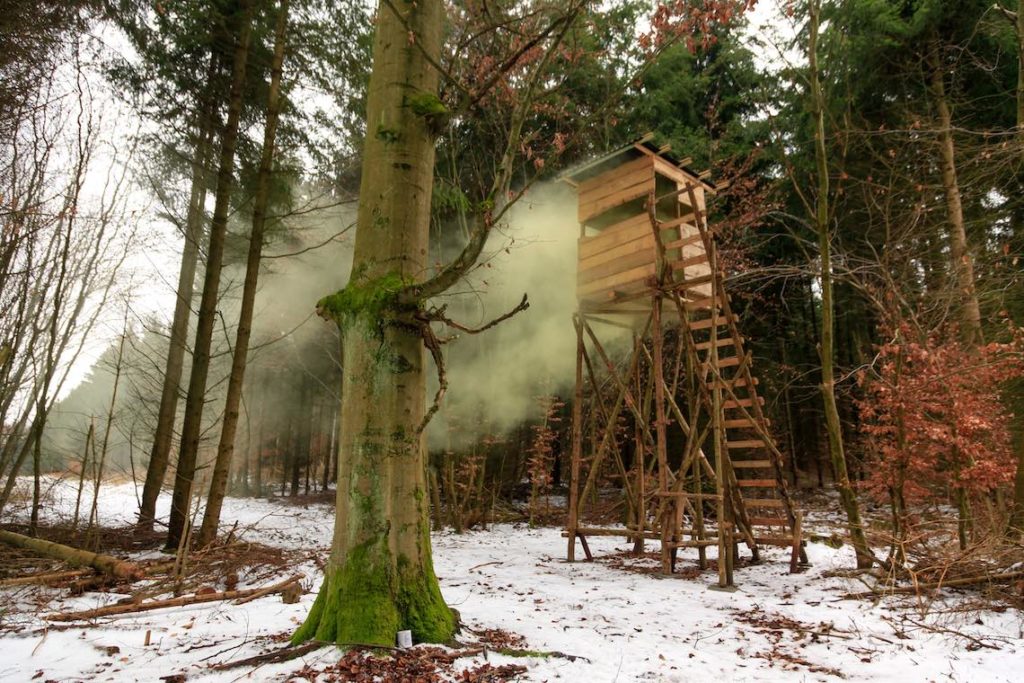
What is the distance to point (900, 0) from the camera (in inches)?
451

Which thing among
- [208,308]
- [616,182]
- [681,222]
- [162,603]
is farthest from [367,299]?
[208,308]

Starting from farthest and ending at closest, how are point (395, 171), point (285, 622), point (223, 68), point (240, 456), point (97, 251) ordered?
point (240, 456)
point (97, 251)
point (223, 68)
point (285, 622)
point (395, 171)

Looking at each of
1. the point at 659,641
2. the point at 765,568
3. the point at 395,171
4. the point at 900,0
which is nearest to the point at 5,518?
the point at 395,171

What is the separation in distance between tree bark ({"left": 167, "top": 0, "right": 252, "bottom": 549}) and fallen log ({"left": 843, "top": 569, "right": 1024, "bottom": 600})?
26.4 feet

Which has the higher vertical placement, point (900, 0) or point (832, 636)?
point (900, 0)

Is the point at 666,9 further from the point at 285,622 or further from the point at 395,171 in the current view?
the point at 285,622

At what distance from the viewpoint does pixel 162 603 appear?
16.5ft

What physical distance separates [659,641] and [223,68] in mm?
10483

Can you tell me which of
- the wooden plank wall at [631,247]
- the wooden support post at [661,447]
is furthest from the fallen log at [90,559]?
the wooden plank wall at [631,247]

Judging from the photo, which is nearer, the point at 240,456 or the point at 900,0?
the point at 900,0

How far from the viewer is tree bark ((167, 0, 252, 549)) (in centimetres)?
816

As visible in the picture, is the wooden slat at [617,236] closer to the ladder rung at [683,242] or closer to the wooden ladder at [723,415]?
the ladder rung at [683,242]

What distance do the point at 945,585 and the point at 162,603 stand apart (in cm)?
701

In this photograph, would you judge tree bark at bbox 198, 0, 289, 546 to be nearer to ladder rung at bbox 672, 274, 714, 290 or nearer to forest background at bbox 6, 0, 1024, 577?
forest background at bbox 6, 0, 1024, 577
